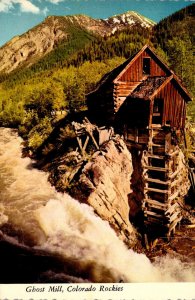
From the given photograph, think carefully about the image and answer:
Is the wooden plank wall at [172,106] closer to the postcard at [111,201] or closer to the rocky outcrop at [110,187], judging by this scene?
the postcard at [111,201]

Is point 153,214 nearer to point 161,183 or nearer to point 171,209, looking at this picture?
point 171,209

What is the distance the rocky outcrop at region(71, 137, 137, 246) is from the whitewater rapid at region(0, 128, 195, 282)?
54 cm

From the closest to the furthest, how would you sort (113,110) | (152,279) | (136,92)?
(152,279), (136,92), (113,110)

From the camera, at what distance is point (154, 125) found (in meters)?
16.2

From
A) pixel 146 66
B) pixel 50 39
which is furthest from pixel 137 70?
pixel 50 39

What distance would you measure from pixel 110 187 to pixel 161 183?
9.05 ft

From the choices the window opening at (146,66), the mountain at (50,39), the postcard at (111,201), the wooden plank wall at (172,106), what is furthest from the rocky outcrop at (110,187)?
the mountain at (50,39)

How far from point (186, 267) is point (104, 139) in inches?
306

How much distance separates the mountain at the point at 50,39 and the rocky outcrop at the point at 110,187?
3525cm

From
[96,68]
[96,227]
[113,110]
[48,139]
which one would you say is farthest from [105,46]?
[96,227]

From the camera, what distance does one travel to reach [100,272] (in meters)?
11.2

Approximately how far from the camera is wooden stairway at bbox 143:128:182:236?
15516mm

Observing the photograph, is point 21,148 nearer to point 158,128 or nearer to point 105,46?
point 158,128

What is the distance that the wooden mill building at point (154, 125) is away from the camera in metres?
15.7
